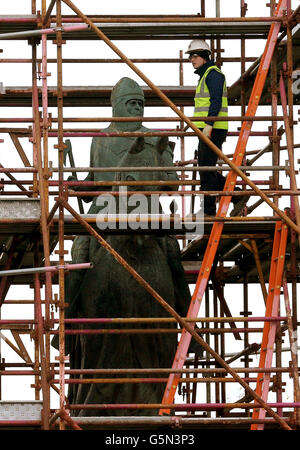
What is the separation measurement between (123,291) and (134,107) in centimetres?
230

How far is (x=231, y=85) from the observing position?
32.6 meters

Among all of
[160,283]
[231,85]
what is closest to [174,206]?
[160,283]

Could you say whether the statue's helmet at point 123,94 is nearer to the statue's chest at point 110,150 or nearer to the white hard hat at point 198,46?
the statue's chest at point 110,150

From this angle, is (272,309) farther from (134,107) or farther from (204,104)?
(134,107)

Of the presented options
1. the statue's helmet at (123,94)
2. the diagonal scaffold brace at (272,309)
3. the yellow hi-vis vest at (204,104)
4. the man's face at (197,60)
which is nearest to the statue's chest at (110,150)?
the statue's helmet at (123,94)

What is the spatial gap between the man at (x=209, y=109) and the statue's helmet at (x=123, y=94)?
30.9 inches

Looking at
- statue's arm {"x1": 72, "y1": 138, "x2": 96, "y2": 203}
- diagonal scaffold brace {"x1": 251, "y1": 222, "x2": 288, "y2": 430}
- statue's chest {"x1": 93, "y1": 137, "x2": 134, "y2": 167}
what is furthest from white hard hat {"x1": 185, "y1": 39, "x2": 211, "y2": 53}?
diagonal scaffold brace {"x1": 251, "y1": 222, "x2": 288, "y2": 430}

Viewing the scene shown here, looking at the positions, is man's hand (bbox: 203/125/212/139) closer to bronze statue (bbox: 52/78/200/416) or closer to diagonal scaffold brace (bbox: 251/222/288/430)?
bronze statue (bbox: 52/78/200/416)

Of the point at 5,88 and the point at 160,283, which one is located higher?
the point at 5,88

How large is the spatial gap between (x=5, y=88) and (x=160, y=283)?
4.35 metres

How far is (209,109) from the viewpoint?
3009cm

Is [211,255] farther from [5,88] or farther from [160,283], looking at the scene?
[5,88]

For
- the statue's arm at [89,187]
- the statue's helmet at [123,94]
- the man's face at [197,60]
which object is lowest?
the statue's arm at [89,187]

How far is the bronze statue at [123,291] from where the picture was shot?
99.2 ft
